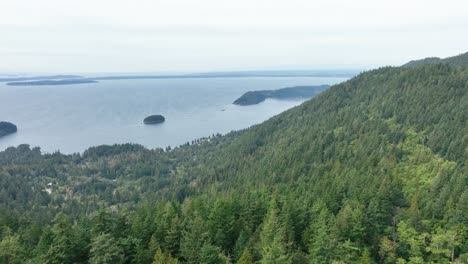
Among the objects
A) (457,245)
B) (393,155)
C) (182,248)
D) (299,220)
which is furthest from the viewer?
(393,155)

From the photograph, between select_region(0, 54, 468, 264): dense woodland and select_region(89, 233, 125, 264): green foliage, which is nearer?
select_region(89, 233, 125, 264): green foliage

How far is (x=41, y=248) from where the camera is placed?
45844 mm

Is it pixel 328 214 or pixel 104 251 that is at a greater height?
pixel 104 251

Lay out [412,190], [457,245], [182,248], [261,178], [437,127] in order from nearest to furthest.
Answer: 1. [182,248]
2. [457,245]
3. [412,190]
4. [437,127]
5. [261,178]

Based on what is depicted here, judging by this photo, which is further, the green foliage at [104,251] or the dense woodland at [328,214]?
the dense woodland at [328,214]

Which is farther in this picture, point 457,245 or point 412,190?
point 412,190

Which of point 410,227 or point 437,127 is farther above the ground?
point 437,127

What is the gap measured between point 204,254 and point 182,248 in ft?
15.7

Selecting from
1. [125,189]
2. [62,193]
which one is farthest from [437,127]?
[62,193]

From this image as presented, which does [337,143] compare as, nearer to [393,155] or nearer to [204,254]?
[393,155]

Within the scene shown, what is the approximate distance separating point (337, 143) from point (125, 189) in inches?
4663

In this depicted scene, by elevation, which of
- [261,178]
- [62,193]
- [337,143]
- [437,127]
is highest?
→ [437,127]

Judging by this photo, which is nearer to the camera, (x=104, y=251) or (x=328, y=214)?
(x=104, y=251)

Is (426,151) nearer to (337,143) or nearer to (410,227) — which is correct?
(337,143)
